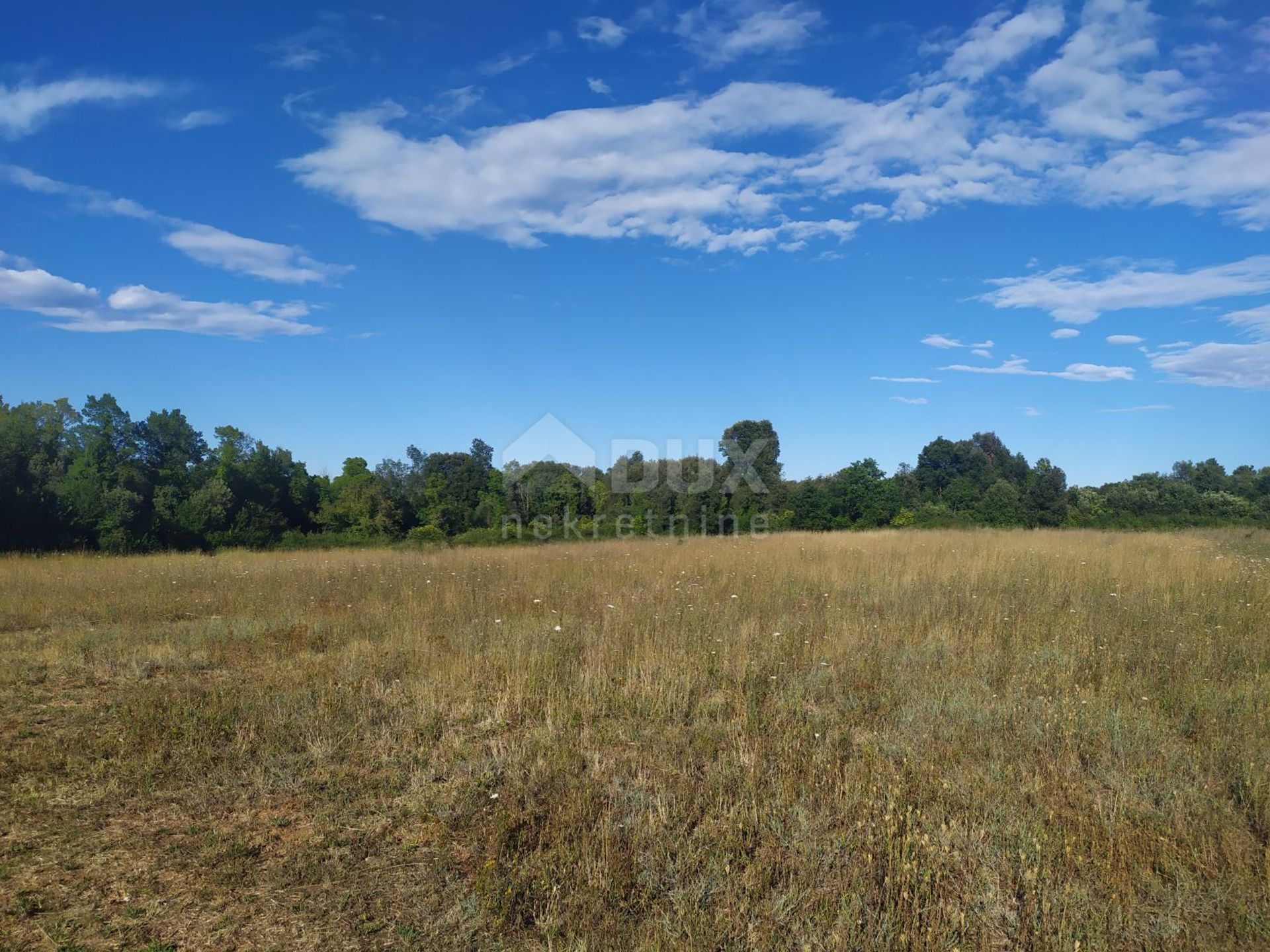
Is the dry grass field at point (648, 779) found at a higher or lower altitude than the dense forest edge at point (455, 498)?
lower

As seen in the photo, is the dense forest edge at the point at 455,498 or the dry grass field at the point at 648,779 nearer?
the dry grass field at the point at 648,779

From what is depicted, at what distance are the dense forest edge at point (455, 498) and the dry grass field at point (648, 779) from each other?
15169 mm

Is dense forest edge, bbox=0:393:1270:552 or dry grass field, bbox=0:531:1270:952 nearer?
dry grass field, bbox=0:531:1270:952

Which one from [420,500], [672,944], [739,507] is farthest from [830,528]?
[672,944]

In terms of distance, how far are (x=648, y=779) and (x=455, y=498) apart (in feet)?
104

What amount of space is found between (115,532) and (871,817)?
2609 cm

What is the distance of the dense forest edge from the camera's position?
22.3 meters

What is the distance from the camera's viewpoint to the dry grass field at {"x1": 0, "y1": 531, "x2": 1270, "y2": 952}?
2.80 m

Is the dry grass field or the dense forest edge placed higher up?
the dense forest edge

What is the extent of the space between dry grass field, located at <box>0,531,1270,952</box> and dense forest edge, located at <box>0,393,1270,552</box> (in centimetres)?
1517

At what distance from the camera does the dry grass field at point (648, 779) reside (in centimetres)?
280

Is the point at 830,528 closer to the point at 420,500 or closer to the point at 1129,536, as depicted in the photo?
the point at 1129,536
